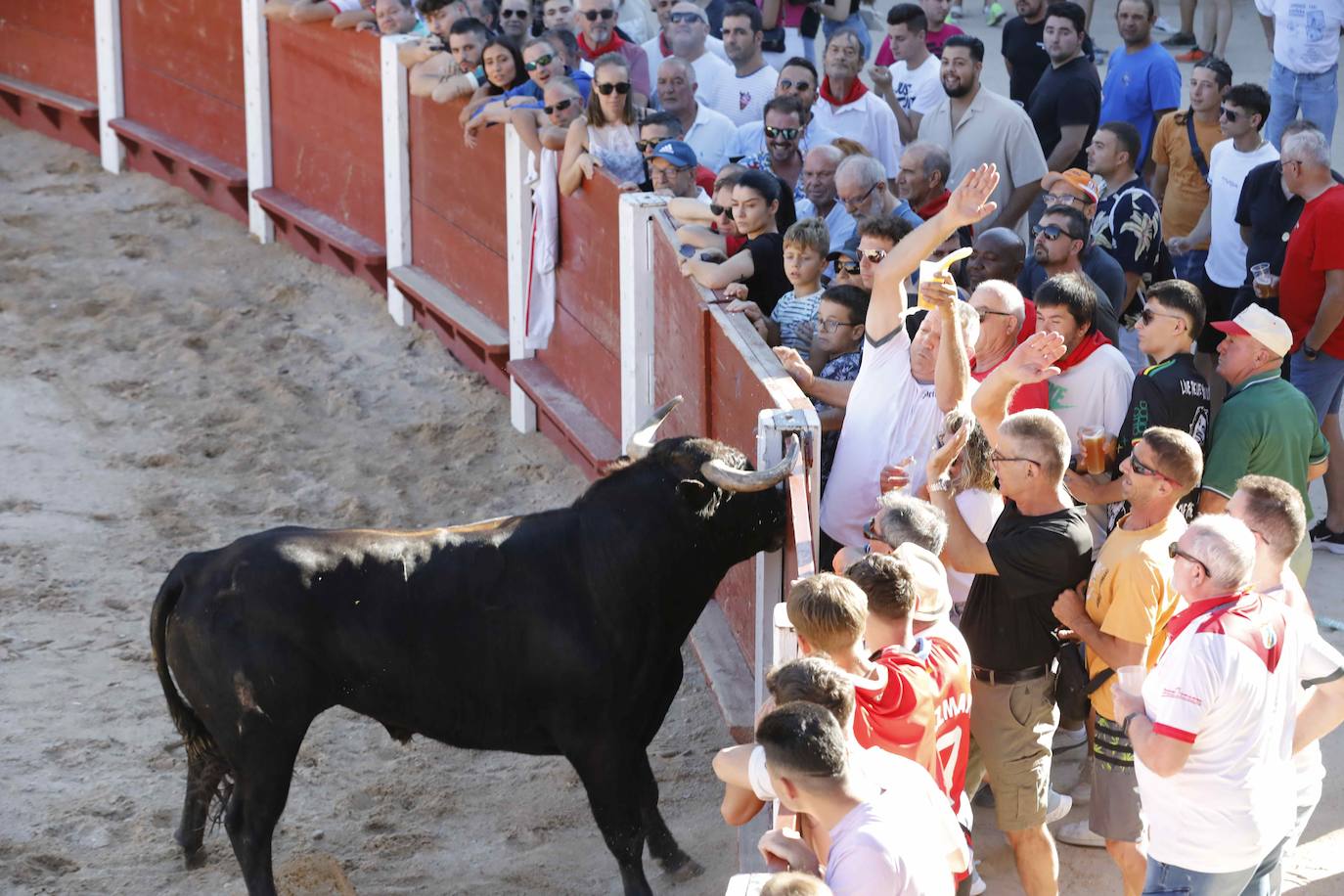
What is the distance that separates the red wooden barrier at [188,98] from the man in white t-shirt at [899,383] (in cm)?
813

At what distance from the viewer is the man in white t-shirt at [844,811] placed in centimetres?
287

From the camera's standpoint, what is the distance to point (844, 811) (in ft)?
9.68

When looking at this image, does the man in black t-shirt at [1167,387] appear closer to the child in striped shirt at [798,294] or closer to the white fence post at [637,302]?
the child in striped shirt at [798,294]

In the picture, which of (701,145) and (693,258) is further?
(701,145)

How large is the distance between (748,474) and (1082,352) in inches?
47.4

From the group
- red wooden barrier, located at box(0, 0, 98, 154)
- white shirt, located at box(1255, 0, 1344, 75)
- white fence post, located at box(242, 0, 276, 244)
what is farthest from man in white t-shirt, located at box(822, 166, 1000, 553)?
red wooden barrier, located at box(0, 0, 98, 154)

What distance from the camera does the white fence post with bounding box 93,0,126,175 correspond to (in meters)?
13.1

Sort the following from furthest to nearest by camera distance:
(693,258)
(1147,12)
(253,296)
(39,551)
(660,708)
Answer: (253,296)
(1147,12)
(39,551)
(693,258)
(660,708)

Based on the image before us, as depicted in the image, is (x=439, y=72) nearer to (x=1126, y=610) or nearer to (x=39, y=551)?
(x=39, y=551)

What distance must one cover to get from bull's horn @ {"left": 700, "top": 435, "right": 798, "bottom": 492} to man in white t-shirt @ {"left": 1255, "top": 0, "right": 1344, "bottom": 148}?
552cm

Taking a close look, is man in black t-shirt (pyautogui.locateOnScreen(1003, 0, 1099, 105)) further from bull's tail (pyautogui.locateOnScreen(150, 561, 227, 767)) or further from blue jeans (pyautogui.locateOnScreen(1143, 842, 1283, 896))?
blue jeans (pyautogui.locateOnScreen(1143, 842, 1283, 896))

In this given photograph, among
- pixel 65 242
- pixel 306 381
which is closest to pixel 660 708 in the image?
pixel 306 381

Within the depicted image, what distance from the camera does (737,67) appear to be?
9398mm

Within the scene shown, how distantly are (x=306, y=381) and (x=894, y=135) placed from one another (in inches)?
147
